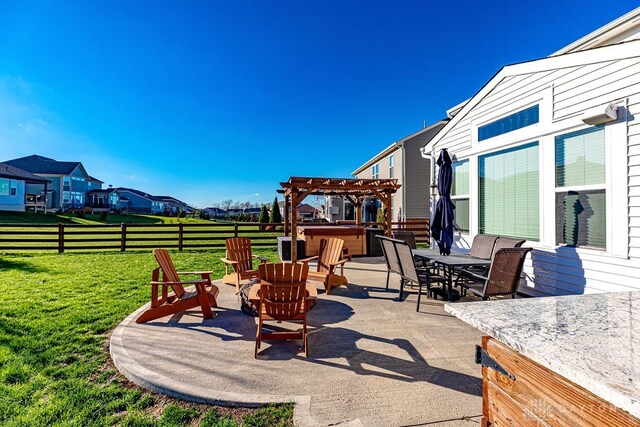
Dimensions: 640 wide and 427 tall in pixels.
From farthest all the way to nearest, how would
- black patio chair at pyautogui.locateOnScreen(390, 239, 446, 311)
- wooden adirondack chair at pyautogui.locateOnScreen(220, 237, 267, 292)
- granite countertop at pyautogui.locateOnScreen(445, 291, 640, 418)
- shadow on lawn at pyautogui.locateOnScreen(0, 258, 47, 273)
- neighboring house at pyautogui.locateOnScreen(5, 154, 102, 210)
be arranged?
neighboring house at pyautogui.locateOnScreen(5, 154, 102, 210) → shadow on lawn at pyautogui.locateOnScreen(0, 258, 47, 273) → wooden adirondack chair at pyautogui.locateOnScreen(220, 237, 267, 292) → black patio chair at pyautogui.locateOnScreen(390, 239, 446, 311) → granite countertop at pyautogui.locateOnScreen(445, 291, 640, 418)

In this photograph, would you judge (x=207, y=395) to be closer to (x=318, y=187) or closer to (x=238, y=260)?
(x=238, y=260)

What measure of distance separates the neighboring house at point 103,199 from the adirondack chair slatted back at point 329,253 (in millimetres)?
51657

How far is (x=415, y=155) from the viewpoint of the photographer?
16719mm

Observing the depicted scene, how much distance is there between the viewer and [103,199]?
46719 millimetres

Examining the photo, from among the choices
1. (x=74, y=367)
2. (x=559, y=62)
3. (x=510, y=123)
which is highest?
(x=559, y=62)

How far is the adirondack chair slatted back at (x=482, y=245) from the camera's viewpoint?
5512 millimetres

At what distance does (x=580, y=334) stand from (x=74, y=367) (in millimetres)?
3988

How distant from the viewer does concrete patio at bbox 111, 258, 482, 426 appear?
91.0 inches

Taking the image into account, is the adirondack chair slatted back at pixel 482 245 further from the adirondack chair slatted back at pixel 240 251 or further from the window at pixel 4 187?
the window at pixel 4 187

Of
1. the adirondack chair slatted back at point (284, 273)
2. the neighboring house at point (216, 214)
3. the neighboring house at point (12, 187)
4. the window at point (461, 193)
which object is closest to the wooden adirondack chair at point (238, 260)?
the adirondack chair slatted back at point (284, 273)

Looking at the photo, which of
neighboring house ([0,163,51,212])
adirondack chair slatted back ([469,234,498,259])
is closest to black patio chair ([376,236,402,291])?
adirondack chair slatted back ([469,234,498,259])

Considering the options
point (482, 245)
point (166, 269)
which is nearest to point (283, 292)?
point (166, 269)

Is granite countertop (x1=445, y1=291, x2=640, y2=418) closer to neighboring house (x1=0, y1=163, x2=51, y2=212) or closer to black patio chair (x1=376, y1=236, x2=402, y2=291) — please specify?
black patio chair (x1=376, y1=236, x2=402, y2=291)

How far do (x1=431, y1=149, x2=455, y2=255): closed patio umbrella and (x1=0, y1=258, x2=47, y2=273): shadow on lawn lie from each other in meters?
9.83
